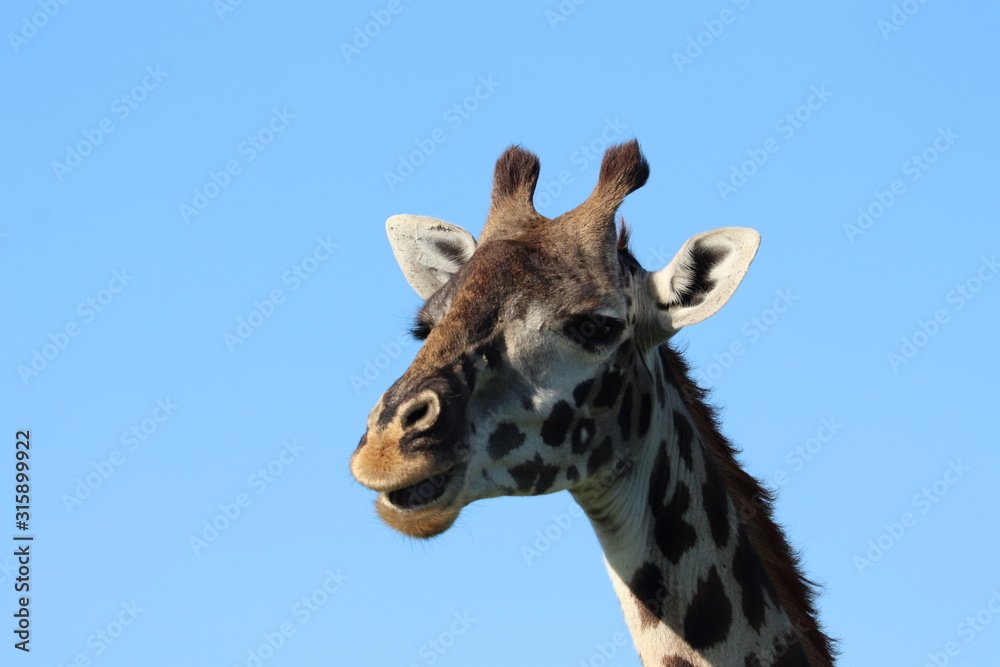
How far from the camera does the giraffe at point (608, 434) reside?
715 cm

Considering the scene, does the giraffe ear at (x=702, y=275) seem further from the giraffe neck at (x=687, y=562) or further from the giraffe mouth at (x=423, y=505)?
the giraffe mouth at (x=423, y=505)

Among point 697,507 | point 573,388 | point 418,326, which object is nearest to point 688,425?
point 697,507

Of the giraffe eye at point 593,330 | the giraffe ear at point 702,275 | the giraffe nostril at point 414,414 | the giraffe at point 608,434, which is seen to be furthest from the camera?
the giraffe ear at point 702,275

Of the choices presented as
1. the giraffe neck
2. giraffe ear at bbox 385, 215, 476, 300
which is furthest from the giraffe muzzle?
giraffe ear at bbox 385, 215, 476, 300

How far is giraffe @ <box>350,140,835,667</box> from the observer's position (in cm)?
715

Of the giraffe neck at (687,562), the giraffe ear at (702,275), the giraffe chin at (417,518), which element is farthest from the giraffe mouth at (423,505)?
the giraffe ear at (702,275)

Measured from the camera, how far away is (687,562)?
7824mm

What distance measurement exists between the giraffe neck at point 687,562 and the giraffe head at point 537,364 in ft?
0.64

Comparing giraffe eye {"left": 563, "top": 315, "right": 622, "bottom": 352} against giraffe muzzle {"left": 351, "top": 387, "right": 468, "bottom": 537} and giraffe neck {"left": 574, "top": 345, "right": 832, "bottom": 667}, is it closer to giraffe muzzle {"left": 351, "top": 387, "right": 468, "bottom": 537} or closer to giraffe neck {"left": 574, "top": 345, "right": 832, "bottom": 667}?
giraffe neck {"left": 574, "top": 345, "right": 832, "bottom": 667}

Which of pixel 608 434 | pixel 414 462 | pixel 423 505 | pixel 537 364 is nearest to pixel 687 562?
pixel 608 434

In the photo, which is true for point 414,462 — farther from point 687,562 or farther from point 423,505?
point 687,562

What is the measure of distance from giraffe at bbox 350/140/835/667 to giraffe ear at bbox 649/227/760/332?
1 cm

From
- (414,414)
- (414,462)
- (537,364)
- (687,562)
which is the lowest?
(414,462)

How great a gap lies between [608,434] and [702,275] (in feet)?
4.38
